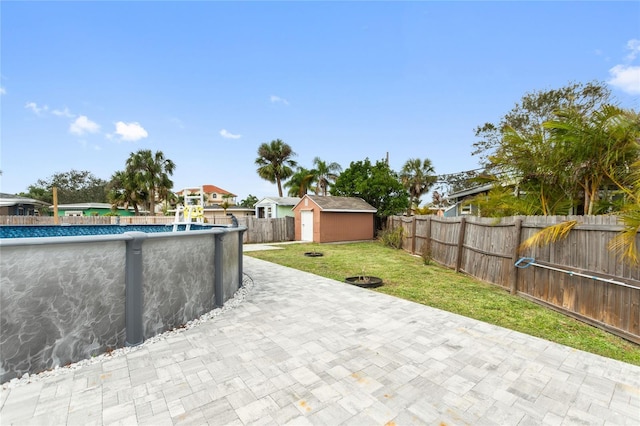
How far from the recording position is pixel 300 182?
28.3 metres

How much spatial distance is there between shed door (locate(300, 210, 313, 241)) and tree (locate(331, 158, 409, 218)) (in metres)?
4.44

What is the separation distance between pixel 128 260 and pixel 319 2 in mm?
12420

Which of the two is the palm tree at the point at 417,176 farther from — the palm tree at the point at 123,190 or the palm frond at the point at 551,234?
the palm frond at the point at 551,234

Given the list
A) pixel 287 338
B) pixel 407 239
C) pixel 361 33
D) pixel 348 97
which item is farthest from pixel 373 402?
pixel 348 97

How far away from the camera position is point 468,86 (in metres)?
14.0

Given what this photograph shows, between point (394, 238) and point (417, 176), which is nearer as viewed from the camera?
point (394, 238)

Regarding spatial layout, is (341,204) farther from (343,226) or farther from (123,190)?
(123,190)

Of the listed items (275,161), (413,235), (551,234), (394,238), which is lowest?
(394,238)

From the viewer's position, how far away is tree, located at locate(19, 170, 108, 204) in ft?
150

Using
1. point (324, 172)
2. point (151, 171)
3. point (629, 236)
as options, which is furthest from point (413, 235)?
point (151, 171)

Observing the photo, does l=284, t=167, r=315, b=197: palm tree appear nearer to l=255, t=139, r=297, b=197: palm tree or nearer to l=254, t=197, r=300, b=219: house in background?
l=255, t=139, r=297, b=197: palm tree

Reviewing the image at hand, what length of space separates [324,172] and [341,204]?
1054 cm

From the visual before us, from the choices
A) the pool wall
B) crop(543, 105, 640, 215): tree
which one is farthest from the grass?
the pool wall

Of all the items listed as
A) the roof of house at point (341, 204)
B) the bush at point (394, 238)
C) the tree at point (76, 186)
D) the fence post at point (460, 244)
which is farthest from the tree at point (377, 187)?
the tree at point (76, 186)
